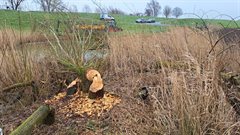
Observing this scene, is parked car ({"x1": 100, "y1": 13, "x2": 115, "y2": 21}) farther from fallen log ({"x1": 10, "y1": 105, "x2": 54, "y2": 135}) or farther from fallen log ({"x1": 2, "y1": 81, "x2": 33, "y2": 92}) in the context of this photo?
fallen log ({"x1": 10, "y1": 105, "x2": 54, "y2": 135})

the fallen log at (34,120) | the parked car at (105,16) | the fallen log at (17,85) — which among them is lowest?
the fallen log at (34,120)

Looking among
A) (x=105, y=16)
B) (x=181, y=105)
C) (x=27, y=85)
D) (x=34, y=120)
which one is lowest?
(x=34, y=120)

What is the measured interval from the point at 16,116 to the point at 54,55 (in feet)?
5.16

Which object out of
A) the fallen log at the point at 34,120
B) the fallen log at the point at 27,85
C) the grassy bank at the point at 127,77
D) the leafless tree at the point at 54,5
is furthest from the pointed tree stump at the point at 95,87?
the leafless tree at the point at 54,5

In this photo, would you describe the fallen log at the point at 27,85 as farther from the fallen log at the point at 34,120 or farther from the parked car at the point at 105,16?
the parked car at the point at 105,16

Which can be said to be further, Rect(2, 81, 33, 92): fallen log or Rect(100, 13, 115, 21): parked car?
Rect(100, 13, 115, 21): parked car

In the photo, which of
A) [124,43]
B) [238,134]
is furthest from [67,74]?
[238,134]

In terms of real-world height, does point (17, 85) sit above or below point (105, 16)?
below

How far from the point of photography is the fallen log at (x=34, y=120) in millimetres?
3190

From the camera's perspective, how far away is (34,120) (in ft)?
11.3

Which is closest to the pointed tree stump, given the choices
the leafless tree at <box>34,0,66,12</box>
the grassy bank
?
the grassy bank

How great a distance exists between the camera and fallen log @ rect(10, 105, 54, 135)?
3.19 m

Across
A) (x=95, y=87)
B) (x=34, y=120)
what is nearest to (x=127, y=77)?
(x=95, y=87)

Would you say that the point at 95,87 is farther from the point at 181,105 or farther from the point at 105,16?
the point at 105,16
